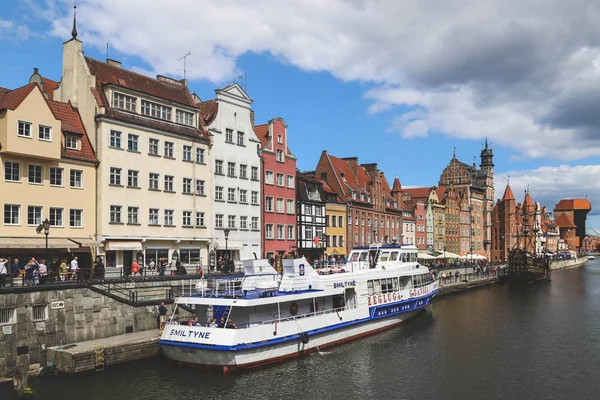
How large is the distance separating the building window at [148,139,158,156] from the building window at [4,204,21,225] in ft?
41.0

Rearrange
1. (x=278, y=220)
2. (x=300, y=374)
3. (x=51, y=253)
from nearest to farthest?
(x=300, y=374) < (x=51, y=253) < (x=278, y=220)

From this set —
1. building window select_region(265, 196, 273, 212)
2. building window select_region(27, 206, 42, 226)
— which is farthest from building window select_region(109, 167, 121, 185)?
building window select_region(265, 196, 273, 212)

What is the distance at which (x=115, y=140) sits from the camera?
44.5 meters

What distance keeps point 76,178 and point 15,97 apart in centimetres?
706

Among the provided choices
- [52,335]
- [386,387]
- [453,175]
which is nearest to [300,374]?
[386,387]

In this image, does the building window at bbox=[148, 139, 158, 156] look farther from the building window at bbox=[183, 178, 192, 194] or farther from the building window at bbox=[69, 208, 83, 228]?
the building window at bbox=[69, 208, 83, 228]

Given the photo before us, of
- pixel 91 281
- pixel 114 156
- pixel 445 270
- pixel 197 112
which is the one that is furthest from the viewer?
pixel 445 270

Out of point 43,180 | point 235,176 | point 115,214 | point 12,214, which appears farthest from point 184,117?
point 12,214

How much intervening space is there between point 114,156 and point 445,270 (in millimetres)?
56420

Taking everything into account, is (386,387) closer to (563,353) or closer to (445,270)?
(563,353)

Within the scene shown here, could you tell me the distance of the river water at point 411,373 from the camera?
27016 millimetres

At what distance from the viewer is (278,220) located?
2464 inches

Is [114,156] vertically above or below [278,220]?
above

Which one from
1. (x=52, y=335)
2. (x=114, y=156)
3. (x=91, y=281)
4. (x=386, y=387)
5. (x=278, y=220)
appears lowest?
(x=386, y=387)
